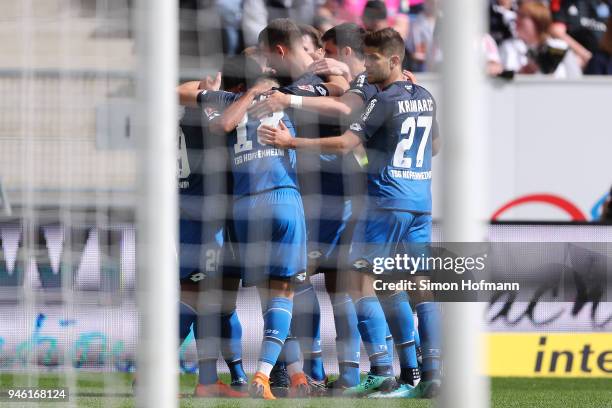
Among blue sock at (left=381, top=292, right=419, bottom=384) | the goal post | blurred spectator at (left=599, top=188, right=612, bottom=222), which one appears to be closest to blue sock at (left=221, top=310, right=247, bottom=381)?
blue sock at (left=381, top=292, right=419, bottom=384)

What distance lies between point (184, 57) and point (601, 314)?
261 cm

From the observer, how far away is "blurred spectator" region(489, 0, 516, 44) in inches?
260

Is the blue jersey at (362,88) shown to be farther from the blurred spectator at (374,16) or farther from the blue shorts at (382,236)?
the blue shorts at (382,236)

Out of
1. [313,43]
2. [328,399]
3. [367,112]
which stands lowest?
[328,399]

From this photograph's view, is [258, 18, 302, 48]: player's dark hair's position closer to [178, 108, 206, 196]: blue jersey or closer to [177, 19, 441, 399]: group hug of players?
[177, 19, 441, 399]: group hug of players

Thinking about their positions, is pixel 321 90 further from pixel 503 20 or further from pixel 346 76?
pixel 503 20

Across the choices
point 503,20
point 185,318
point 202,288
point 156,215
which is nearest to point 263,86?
point 202,288

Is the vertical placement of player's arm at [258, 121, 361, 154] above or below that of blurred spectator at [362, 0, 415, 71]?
below

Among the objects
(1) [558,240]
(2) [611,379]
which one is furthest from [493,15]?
(2) [611,379]

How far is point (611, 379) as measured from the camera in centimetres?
545

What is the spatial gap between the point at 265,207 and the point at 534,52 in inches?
120

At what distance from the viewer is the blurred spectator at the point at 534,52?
668 centimetres

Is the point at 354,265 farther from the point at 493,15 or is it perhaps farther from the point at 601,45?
the point at 601,45

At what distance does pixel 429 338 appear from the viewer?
433 cm
